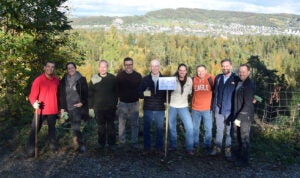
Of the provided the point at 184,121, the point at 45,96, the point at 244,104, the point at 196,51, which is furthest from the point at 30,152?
the point at 196,51

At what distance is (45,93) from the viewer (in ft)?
23.3

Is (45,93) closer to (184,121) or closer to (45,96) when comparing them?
(45,96)

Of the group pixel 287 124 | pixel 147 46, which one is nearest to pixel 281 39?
pixel 147 46

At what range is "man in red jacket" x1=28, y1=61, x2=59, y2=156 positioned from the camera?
700 centimetres

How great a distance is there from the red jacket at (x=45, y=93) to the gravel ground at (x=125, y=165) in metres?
1.10

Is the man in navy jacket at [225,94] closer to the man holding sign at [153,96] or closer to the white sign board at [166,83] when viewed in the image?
the white sign board at [166,83]

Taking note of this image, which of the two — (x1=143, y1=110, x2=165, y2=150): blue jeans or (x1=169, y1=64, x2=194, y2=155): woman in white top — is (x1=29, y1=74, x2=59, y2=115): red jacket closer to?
(x1=143, y1=110, x2=165, y2=150): blue jeans

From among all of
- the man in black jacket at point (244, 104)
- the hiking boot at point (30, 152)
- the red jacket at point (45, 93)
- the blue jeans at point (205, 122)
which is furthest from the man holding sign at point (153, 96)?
the hiking boot at point (30, 152)

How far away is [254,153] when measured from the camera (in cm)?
789

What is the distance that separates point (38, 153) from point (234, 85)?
4797 millimetres

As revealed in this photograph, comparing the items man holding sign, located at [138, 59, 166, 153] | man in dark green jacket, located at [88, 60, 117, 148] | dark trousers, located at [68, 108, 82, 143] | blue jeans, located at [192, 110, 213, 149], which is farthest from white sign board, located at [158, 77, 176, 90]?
dark trousers, located at [68, 108, 82, 143]

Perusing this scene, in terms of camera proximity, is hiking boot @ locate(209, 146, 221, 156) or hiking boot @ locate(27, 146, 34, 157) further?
hiking boot @ locate(209, 146, 221, 156)

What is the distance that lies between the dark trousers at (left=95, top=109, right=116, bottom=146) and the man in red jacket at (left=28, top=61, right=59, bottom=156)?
1.04m

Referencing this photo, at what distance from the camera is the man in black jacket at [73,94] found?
23.7ft
